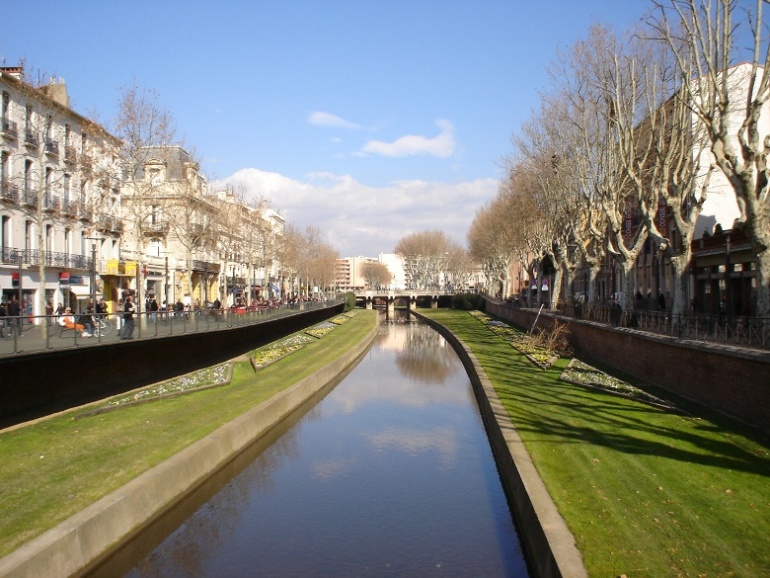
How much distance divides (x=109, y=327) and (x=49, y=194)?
68.8ft

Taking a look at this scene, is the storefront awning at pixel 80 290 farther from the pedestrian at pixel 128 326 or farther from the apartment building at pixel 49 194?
the pedestrian at pixel 128 326

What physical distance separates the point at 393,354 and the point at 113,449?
3545 cm

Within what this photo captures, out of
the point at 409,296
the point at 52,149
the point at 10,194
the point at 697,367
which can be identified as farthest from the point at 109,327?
the point at 409,296

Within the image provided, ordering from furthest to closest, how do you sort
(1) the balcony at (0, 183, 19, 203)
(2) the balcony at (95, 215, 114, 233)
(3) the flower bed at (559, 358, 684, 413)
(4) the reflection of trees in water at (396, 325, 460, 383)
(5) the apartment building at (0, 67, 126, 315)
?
(4) the reflection of trees in water at (396, 325, 460, 383) → (2) the balcony at (95, 215, 114, 233) → (1) the balcony at (0, 183, 19, 203) → (5) the apartment building at (0, 67, 126, 315) → (3) the flower bed at (559, 358, 684, 413)

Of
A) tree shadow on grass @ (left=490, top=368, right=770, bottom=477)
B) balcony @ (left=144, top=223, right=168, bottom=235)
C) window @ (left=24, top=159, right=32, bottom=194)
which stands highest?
window @ (left=24, top=159, right=32, bottom=194)

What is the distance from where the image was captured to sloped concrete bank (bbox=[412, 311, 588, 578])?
30.8ft

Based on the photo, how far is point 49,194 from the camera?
38.9 meters

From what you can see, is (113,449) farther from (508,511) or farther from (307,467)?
(508,511)

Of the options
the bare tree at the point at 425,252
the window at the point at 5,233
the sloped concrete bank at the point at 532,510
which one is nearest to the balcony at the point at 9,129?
the window at the point at 5,233

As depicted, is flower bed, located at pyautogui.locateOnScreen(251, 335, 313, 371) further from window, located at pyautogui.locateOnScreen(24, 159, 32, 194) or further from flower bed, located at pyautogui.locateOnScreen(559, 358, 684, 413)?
window, located at pyautogui.locateOnScreen(24, 159, 32, 194)

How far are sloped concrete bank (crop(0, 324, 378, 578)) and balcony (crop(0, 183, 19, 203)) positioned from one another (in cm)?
2052

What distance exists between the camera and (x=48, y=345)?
17766mm

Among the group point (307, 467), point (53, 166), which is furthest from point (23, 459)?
point (53, 166)

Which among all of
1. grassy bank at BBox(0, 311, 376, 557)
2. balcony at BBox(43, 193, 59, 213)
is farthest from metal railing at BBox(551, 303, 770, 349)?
balcony at BBox(43, 193, 59, 213)
